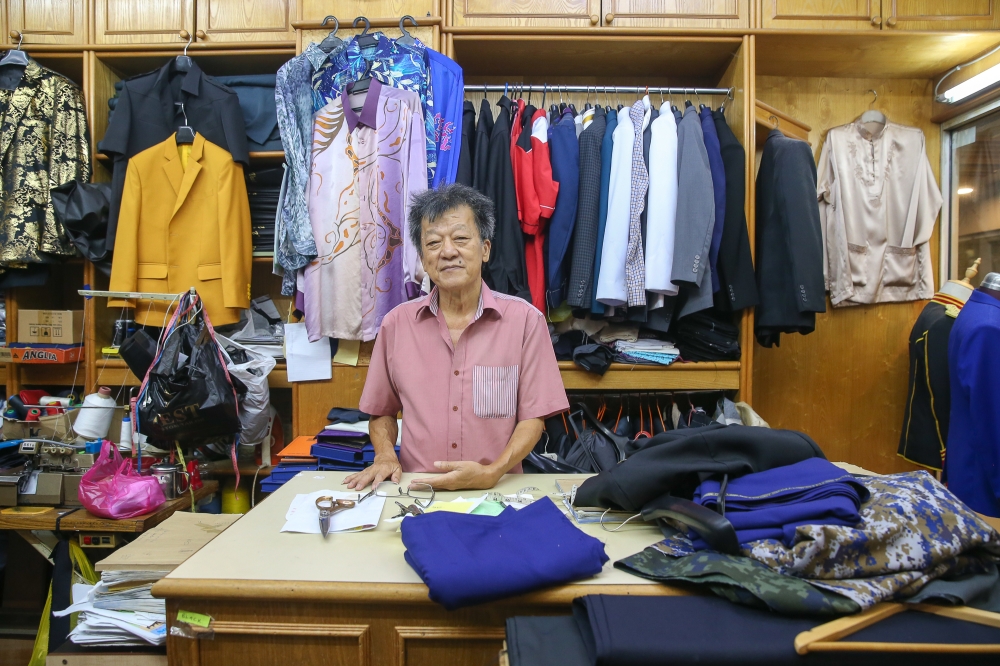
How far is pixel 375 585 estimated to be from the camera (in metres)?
0.88

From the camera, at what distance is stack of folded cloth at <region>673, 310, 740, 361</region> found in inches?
105

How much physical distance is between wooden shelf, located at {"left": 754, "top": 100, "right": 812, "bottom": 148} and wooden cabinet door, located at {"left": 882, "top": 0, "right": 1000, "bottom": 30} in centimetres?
54

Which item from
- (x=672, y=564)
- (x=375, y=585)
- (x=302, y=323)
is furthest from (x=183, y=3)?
(x=672, y=564)

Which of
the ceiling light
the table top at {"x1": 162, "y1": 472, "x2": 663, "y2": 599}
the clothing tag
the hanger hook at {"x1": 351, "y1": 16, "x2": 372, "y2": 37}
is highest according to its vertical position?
the hanger hook at {"x1": 351, "y1": 16, "x2": 372, "y2": 37}

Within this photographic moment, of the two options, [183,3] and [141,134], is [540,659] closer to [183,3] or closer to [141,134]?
[141,134]

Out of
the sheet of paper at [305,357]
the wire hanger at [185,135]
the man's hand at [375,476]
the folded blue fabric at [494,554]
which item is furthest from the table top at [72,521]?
the wire hanger at [185,135]

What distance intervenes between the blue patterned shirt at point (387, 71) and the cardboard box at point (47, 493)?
1839mm

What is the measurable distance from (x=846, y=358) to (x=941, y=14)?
5.61ft

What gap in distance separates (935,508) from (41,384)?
3621 mm

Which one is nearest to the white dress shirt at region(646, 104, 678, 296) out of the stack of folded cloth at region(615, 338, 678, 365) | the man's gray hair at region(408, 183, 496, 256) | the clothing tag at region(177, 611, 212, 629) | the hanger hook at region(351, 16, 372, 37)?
the stack of folded cloth at region(615, 338, 678, 365)

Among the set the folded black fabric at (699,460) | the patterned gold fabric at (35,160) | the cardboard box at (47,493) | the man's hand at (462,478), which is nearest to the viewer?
the folded black fabric at (699,460)

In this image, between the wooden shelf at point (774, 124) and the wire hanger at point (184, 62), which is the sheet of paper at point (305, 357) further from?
the wooden shelf at point (774, 124)

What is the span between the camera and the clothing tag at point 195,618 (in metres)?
0.91

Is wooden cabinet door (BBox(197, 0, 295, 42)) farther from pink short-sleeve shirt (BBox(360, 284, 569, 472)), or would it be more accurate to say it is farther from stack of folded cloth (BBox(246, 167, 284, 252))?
pink short-sleeve shirt (BBox(360, 284, 569, 472))
